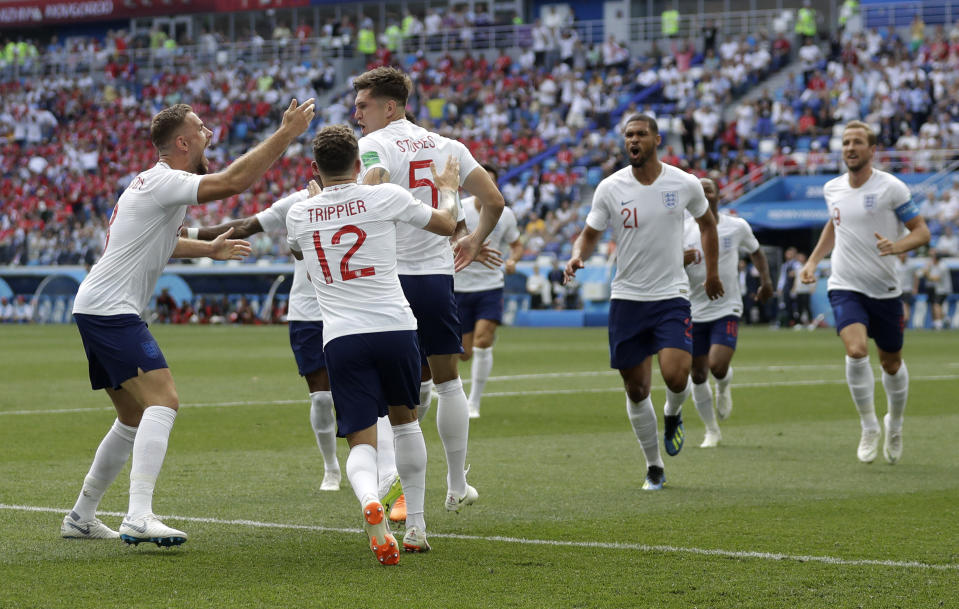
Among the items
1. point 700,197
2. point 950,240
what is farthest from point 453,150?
point 950,240

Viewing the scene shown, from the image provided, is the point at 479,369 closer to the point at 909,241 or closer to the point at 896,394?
the point at 896,394

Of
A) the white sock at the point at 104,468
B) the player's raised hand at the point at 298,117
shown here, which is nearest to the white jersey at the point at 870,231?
the player's raised hand at the point at 298,117

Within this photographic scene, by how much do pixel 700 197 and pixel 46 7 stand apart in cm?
5826

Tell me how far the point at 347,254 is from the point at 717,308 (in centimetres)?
630

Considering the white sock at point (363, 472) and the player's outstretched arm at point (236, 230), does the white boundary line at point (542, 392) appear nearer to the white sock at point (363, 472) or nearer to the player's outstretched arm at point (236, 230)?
the player's outstretched arm at point (236, 230)

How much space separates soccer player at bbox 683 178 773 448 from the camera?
11.4m

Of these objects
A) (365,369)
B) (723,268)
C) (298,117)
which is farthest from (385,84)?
(723,268)

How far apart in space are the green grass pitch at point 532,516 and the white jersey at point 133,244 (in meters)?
1.18

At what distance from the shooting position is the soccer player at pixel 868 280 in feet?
32.8

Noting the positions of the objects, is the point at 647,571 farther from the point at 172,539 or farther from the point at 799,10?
the point at 799,10

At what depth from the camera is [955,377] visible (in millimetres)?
17812

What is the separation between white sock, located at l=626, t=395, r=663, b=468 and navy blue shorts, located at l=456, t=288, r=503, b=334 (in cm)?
472

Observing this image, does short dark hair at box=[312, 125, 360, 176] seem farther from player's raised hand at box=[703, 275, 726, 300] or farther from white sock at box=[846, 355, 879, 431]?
white sock at box=[846, 355, 879, 431]

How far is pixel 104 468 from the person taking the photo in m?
6.65
